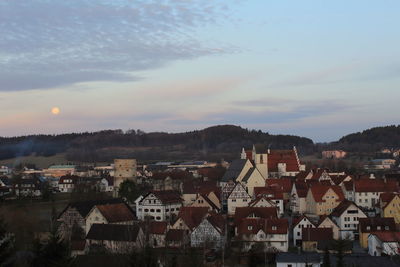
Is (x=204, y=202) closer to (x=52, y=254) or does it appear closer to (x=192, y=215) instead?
(x=192, y=215)

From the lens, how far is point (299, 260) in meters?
28.3

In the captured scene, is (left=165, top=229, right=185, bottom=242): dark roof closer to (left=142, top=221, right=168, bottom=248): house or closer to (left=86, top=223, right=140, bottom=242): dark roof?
(left=142, top=221, right=168, bottom=248): house

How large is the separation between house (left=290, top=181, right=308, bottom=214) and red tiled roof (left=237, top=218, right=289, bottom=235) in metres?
12.6

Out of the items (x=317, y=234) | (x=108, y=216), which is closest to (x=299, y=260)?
(x=317, y=234)

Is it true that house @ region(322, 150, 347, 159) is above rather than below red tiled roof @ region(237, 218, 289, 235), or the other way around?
above

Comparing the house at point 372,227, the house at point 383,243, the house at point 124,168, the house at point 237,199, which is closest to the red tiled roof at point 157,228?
the house at point 237,199

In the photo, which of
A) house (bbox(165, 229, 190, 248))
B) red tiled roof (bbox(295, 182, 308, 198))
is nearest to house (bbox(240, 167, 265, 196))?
red tiled roof (bbox(295, 182, 308, 198))

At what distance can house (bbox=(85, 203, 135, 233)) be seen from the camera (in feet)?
131

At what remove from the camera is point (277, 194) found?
152ft

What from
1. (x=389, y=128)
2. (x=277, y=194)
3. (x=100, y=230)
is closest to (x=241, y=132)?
(x=389, y=128)

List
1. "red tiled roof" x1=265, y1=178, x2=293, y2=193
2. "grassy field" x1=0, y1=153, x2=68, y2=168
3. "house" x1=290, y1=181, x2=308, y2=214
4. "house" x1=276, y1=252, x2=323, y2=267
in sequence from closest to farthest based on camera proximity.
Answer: "house" x1=276, y1=252, x2=323, y2=267
"house" x1=290, y1=181, x2=308, y2=214
"red tiled roof" x1=265, y1=178, x2=293, y2=193
"grassy field" x1=0, y1=153, x2=68, y2=168

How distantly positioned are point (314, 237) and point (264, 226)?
296 centimetres

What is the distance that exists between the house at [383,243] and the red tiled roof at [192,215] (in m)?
10.1

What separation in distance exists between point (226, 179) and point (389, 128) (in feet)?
429
